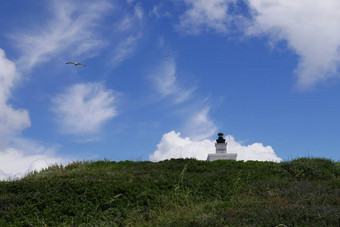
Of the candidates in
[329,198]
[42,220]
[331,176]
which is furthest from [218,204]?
[331,176]

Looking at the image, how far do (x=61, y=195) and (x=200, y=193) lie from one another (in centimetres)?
387

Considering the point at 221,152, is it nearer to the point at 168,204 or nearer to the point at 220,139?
the point at 220,139

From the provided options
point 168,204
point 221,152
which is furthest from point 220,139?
point 168,204

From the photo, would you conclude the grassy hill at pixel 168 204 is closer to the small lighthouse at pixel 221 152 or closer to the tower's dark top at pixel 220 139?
the small lighthouse at pixel 221 152

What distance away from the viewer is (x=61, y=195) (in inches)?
381

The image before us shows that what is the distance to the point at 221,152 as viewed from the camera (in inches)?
1105

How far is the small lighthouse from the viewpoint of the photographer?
27344 mm


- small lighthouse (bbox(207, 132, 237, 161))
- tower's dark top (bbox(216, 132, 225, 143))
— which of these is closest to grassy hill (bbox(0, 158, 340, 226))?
small lighthouse (bbox(207, 132, 237, 161))

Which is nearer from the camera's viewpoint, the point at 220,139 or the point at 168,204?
the point at 168,204

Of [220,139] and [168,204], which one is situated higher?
[220,139]

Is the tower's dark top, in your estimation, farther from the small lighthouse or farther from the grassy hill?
the grassy hill

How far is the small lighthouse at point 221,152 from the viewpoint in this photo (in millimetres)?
27344

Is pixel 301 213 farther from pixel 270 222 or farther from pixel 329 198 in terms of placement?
pixel 329 198

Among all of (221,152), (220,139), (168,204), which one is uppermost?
(220,139)
